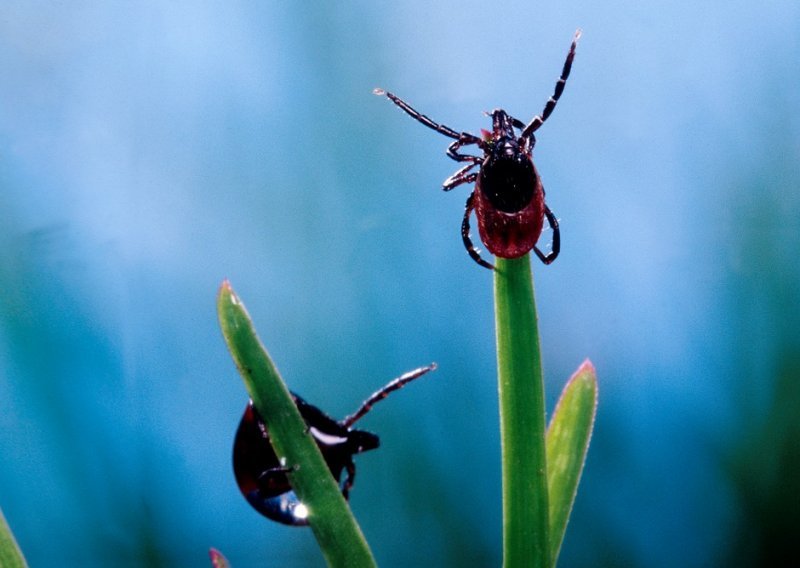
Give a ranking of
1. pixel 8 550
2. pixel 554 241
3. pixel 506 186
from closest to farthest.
A: 1. pixel 8 550
2. pixel 506 186
3. pixel 554 241

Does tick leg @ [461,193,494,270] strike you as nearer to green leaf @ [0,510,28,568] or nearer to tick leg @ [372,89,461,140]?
tick leg @ [372,89,461,140]

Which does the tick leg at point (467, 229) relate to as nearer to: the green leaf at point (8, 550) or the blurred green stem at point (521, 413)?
the blurred green stem at point (521, 413)

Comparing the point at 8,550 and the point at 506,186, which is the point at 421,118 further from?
the point at 8,550

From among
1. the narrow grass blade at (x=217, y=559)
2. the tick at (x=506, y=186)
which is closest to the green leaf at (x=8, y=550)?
the narrow grass blade at (x=217, y=559)

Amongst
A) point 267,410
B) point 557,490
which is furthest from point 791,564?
point 267,410

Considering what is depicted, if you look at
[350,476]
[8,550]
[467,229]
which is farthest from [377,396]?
[8,550]

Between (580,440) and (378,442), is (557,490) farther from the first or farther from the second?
(378,442)
